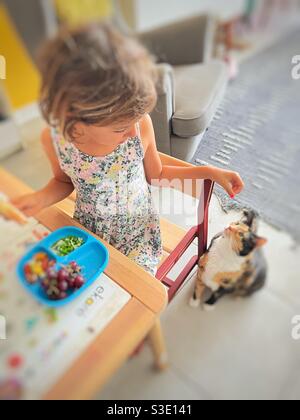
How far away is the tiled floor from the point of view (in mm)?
477

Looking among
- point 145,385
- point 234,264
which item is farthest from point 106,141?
point 145,385

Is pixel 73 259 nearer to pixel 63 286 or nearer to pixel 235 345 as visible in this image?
pixel 63 286

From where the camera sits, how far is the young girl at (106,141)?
0.86ft

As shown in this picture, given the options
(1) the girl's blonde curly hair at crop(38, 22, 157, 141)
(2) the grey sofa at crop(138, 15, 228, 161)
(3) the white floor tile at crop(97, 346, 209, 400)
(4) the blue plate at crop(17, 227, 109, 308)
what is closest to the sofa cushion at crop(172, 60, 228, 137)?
(2) the grey sofa at crop(138, 15, 228, 161)

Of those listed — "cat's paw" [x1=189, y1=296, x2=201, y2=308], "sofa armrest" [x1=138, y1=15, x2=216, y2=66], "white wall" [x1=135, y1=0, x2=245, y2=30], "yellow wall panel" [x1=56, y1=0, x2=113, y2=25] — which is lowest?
"cat's paw" [x1=189, y1=296, x2=201, y2=308]

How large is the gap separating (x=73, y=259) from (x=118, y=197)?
121 mm

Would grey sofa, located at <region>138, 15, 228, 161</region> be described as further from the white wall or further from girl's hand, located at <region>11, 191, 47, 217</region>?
girl's hand, located at <region>11, 191, 47, 217</region>

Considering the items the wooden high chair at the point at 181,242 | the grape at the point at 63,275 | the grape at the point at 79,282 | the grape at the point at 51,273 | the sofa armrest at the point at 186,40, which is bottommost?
the wooden high chair at the point at 181,242

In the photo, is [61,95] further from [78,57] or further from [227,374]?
[227,374]

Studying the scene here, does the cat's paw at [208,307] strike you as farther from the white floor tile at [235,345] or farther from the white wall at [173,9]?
the white wall at [173,9]

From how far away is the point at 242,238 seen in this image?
446 mm

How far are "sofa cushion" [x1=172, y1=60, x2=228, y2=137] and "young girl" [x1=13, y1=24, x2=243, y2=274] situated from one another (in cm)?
5

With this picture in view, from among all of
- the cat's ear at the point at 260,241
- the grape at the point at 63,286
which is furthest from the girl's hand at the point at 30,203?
the cat's ear at the point at 260,241

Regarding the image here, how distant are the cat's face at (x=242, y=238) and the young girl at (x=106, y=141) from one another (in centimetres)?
5
